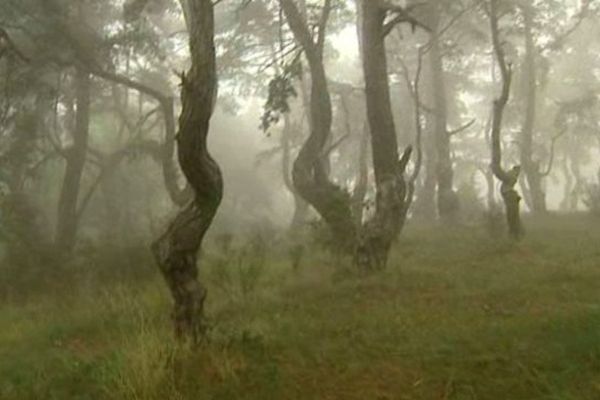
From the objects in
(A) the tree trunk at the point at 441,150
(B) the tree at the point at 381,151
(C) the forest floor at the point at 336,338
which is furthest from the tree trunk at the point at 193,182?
(A) the tree trunk at the point at 441,150

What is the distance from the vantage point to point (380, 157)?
544 inches

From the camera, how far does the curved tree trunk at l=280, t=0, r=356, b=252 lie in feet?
45.5

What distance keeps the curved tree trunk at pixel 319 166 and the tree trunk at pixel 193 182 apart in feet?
20.9

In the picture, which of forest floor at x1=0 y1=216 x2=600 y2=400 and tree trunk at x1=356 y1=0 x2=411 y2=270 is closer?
forest floor at x1=0 y1=216 x2=600 y2=400

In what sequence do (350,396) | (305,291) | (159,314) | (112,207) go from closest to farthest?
(350,396), (159,314), (305,291), (112,207)

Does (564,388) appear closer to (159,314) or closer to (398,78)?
(159,314)

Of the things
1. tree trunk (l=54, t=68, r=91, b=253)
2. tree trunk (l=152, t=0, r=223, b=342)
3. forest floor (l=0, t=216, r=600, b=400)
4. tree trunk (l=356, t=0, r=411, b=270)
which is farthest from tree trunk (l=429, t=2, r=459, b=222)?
tree trunk (l=152, t=0, r=223, b=342)

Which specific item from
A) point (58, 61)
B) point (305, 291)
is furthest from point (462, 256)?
point (58, 61)

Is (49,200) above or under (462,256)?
above

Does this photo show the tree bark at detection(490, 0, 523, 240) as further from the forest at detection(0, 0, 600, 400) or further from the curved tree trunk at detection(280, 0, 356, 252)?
the curved tree trunk at detection(280, 0, 356, 252)

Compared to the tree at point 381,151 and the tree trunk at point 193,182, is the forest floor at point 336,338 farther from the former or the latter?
the tree at point 381,151

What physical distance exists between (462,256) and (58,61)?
439 inches

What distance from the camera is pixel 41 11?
18016 mm

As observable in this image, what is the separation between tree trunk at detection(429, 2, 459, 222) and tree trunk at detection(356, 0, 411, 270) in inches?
264
